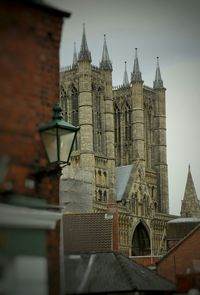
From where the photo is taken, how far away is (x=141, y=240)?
80.9 meters

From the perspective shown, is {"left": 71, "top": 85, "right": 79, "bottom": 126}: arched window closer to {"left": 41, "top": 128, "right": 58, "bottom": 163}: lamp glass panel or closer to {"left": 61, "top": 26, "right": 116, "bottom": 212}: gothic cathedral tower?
{"left": 61, "top": 26, "right": 116, "bottom": 212}: gothic cathedral tower

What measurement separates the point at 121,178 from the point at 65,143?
75454 millimetres

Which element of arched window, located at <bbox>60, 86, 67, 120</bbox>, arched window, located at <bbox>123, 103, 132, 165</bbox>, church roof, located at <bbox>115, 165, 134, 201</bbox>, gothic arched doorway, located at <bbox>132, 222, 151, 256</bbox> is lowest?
gothic arched doorway, located at <bbox>132, 222, 151, 256</bbox>

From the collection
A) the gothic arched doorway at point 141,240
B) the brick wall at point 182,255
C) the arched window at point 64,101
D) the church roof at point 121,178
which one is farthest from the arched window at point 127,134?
the brick wall at point 182,255

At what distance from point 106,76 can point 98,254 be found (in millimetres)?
62548

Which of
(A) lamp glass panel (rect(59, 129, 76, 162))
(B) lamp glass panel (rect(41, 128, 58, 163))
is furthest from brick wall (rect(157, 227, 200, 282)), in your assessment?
(B) lamp glass panel (rect(41, 128, 58, 163))

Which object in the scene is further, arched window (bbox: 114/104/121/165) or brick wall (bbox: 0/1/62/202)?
arched window (bbox: 114/104/121/165)

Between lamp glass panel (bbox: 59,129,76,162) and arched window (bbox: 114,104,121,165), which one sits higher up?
arched window (bbox: 114,104,121,165)

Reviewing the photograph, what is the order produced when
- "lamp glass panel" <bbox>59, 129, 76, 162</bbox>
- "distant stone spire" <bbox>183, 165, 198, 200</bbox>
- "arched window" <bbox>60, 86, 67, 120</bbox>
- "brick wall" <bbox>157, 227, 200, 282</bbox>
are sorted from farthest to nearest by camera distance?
1. "distant stone spire" <bbox>183, 165, 198, 200</bbox>
2. "arched window" <bbox>60, 86, 67, 120</bbox>
3. "brick wall" <bbox>157, 227, 200, 282</bbox>
4. "lamp glass panel" <bbox>59, 129, 76, 162</bbox>

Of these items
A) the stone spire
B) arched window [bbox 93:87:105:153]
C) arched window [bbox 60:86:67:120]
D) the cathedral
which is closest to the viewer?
the cathedral

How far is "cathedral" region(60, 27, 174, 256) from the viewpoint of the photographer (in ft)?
250

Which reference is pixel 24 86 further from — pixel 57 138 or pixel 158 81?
pixel 158 81

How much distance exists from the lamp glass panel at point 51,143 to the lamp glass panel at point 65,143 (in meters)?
0.15

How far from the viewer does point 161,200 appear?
3465 inches
